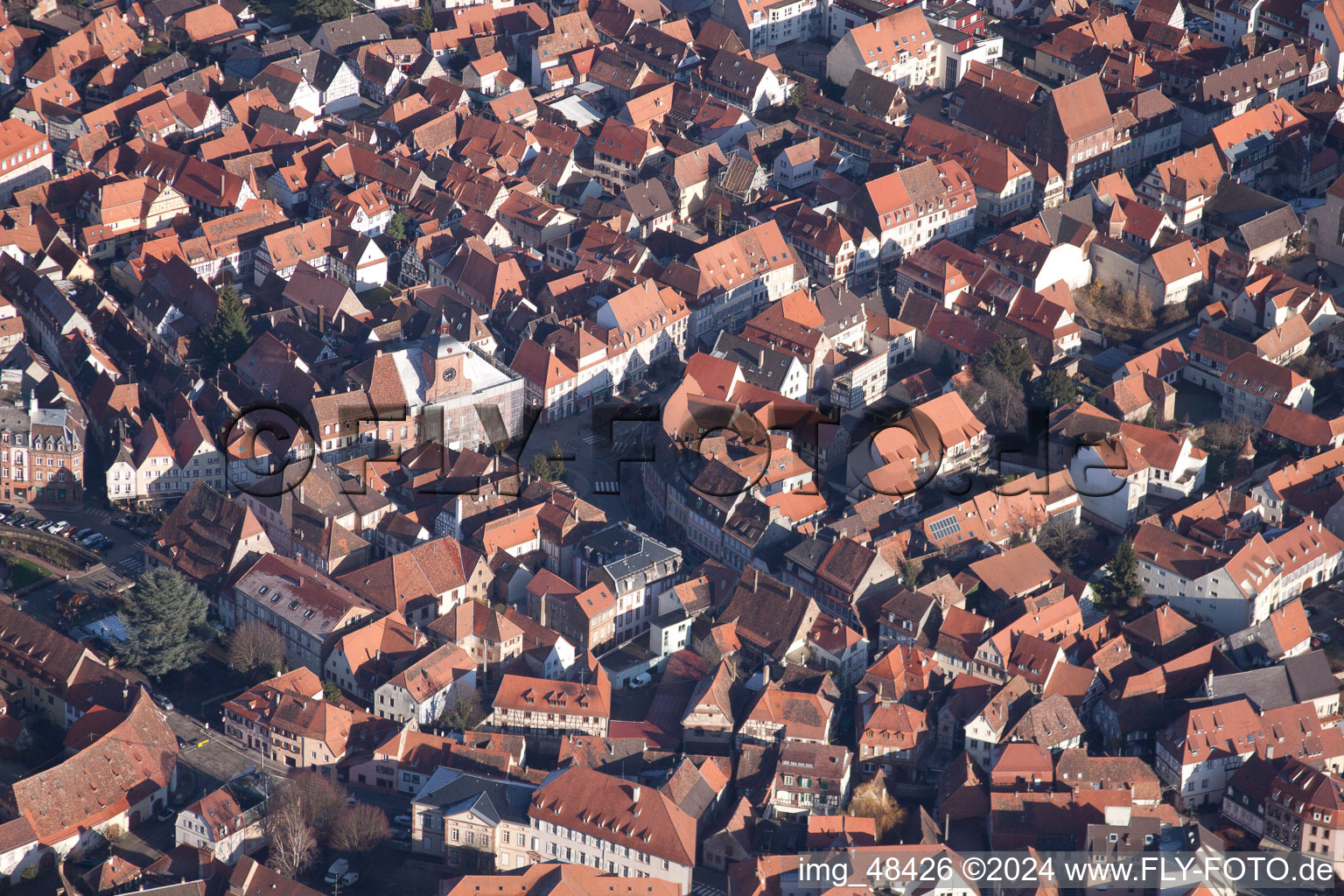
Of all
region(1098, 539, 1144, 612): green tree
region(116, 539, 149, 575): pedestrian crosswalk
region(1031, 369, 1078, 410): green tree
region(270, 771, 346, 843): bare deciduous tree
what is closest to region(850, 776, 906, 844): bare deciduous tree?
region(1098, 539, 1144, 612): green tree

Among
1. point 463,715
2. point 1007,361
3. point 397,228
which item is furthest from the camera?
point 397,228

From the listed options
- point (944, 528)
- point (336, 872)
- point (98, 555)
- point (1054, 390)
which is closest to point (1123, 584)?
point (944, 528)

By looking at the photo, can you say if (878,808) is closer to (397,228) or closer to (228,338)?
(228,338)

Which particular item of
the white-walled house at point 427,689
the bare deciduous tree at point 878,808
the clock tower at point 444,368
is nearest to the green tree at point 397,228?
the clock tower at point 444,368

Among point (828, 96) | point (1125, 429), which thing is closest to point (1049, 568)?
point (1125, 429)

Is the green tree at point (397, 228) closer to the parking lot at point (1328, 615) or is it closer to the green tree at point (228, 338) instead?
the green tree at point (228, 338)

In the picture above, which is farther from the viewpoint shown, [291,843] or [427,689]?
[427,689]

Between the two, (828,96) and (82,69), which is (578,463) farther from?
(82,69)
